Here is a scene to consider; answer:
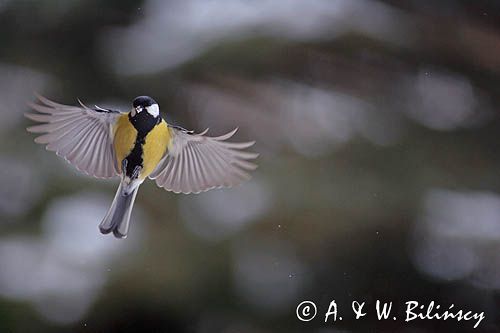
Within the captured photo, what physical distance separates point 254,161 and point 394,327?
360mm

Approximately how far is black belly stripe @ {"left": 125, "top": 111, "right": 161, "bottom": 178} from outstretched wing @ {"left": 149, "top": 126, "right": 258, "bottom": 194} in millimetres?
35

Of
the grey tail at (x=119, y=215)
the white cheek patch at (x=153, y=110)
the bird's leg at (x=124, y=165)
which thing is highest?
the white cheek patch at (x=153, y=110)

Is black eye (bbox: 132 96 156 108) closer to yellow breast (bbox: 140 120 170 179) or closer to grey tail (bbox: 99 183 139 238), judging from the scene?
yellow breast (bbox: 140 120 170 179)

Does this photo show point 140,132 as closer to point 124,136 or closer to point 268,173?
point 124,136

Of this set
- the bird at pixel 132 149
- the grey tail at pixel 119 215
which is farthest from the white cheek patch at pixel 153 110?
the grey tail at pixel 119 215

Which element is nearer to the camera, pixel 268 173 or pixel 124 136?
pixel 124 136

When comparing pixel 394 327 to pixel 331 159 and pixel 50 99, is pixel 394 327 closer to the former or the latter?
pixel 331 159

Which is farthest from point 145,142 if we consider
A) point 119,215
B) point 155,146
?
point 119,215

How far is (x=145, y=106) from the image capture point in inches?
44.6

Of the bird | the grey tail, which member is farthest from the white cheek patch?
the grey tail

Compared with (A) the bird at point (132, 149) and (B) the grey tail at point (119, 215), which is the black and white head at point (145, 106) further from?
(B) the grey tail at point (119, 215)

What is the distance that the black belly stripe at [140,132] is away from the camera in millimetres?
1119

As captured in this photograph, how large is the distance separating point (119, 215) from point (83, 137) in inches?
5.7

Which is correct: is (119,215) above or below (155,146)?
below
